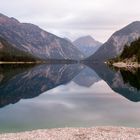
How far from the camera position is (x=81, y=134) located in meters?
36.8

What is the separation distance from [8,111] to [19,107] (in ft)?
17.5

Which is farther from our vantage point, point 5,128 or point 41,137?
point 5,128

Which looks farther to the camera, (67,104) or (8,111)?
(67,104)

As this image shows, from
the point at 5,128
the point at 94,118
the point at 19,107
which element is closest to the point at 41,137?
the point at 5,128

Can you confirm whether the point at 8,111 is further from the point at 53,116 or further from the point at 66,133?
the point at 66,133

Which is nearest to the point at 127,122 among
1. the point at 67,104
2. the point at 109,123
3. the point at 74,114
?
the point at 109,123

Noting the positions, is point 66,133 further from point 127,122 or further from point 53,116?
point 53,116

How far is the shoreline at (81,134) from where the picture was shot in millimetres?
34812

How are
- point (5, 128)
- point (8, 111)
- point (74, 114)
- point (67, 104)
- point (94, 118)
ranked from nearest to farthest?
1. point (5, 128)
2. point (94, 118)
3. point (74, 114)
4. point (8, 111)
5. point (67, 104)

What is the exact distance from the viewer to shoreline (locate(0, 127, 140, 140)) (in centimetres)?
3481

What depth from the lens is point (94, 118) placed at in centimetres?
5406

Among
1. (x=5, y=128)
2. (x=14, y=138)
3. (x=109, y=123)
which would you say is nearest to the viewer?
(x=14, y=138)

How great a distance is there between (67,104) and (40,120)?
69.7 feet

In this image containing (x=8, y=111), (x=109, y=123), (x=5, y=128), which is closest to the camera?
(x=5, y=128)
